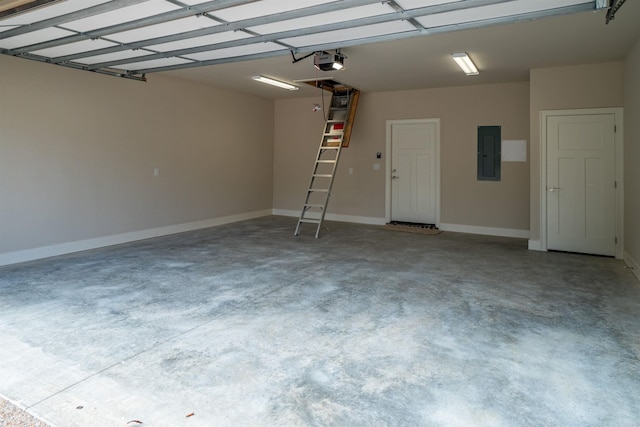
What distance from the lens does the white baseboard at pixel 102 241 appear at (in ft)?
17.4

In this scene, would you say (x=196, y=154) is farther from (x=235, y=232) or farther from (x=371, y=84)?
(x=371, y=84)

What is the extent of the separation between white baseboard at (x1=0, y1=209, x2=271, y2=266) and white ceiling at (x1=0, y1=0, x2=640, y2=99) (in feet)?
7.92

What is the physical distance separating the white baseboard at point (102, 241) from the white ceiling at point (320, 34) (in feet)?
7.92

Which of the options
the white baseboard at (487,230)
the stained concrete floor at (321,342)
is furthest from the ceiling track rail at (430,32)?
the white baseboard at (487,230)

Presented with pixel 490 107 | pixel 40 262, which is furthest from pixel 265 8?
pixel 490 107

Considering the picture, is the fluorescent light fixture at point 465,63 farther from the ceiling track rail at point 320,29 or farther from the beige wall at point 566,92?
the ceiling track rail at point 320,29

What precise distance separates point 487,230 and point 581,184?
1901 millimetres

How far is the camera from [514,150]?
23.9 feet

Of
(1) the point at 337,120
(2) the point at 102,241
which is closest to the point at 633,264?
(1) the point at 337,120

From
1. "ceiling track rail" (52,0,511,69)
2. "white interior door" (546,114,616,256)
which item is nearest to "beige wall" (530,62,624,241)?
"white interior door" (546,114,616,256)

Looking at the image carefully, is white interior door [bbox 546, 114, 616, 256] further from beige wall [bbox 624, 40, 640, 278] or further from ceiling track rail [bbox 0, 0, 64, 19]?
ceiling track rail [bbox 0, 0, 64, 19]

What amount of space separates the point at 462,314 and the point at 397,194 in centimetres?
511

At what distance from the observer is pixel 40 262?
17.3 ft

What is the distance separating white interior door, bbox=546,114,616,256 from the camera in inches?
229
